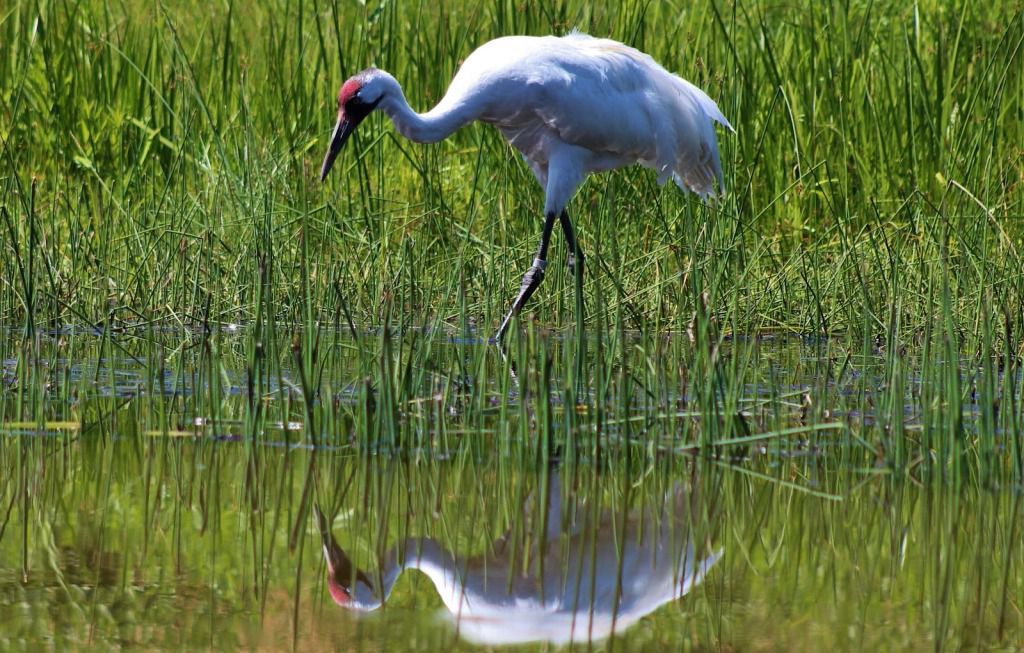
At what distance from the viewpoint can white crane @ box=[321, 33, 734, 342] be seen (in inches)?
227

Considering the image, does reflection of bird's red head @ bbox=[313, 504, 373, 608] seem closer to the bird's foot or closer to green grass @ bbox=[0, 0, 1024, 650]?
green grass @ bbox=[0, 0, 1024, 650]

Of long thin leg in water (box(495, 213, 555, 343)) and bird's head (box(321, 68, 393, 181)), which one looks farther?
long thin leg in water (box(495, 213, 555, 343))

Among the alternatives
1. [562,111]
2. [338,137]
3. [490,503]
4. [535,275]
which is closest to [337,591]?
[490,503]

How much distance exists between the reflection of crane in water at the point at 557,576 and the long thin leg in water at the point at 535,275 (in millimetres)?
2511

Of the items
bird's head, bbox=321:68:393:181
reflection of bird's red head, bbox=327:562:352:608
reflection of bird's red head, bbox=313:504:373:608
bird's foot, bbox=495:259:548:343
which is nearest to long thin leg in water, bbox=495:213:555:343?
bird's foot, bbox=495:259:548:343

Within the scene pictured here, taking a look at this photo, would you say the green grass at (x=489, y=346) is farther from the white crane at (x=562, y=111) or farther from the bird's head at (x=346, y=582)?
the white crane at (x=562, y=111)

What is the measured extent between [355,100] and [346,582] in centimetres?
316

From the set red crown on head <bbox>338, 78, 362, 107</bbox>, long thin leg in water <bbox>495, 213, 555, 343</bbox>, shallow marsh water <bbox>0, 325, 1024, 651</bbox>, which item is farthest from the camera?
long thin leg in water <bbox>495, 213, 555, 343</bbox>

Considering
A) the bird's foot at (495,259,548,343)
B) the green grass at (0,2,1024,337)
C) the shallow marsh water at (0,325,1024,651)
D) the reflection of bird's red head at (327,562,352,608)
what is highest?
the green grass at (0,2,1024,337)

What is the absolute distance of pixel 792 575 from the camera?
2840mm

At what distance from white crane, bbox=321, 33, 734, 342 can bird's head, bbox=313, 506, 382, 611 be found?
2.62 meters

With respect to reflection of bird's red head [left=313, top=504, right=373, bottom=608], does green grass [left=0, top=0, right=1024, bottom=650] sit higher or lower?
higher

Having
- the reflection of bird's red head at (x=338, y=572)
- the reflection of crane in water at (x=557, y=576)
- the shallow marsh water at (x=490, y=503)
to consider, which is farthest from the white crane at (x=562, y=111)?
the reflection of bird's red head at (x=338, y=572)

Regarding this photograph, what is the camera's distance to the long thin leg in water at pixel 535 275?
573cm
